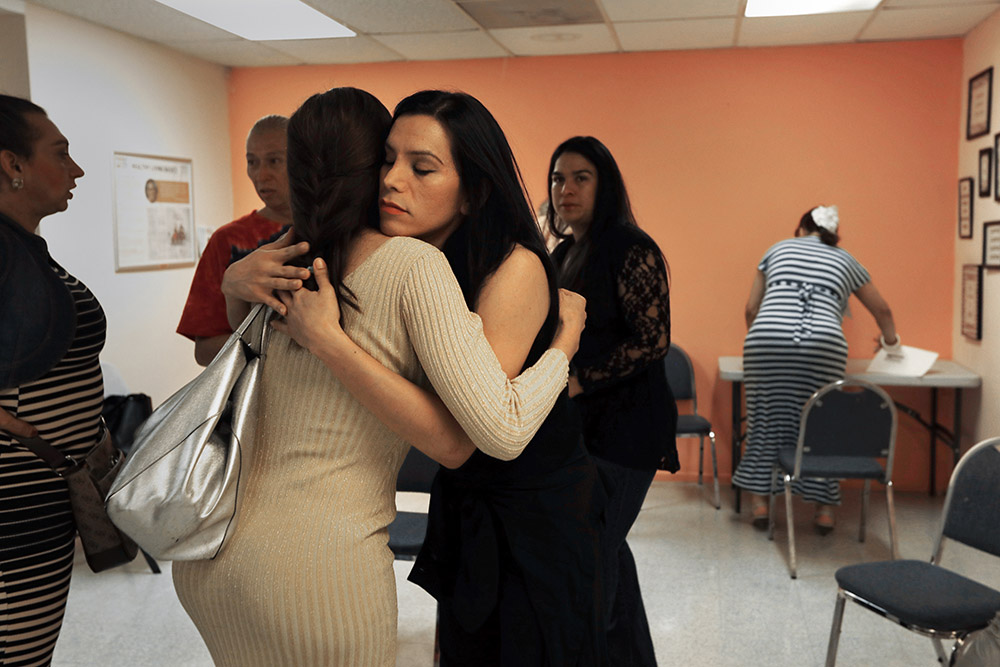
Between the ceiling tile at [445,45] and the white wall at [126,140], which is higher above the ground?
the ceiling tile at [445,45]

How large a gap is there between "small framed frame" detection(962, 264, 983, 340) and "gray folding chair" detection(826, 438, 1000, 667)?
84.8 inches

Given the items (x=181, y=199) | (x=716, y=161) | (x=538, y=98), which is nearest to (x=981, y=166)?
(x=716, y=161)

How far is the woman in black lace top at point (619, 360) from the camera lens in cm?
220

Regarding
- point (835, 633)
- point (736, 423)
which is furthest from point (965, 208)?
point (835, 633)

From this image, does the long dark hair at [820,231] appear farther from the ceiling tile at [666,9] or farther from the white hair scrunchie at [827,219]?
the ceiling tile at [666,9]

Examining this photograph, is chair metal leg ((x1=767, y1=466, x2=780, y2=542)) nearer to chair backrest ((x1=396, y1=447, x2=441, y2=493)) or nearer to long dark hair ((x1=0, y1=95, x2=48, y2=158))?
chair backrest ((x1=396, y1=447, x2=441, y2=493))

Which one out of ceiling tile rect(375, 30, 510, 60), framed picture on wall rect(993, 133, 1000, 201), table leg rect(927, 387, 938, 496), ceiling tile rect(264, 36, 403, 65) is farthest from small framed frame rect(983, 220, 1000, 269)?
ceiling tile rect(264, 36, 403, 65)

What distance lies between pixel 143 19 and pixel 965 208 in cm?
435

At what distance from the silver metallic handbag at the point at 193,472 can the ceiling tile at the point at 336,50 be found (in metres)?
4.00

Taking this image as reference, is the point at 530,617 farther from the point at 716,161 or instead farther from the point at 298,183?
the point at 716,161

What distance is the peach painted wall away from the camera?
4.93 m

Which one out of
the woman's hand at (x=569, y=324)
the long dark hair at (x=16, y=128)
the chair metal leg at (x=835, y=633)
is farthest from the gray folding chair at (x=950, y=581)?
the long dark hair at (x=16, y=128)

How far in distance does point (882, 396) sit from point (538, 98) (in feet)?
9.13

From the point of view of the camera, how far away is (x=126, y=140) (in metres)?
4.57
